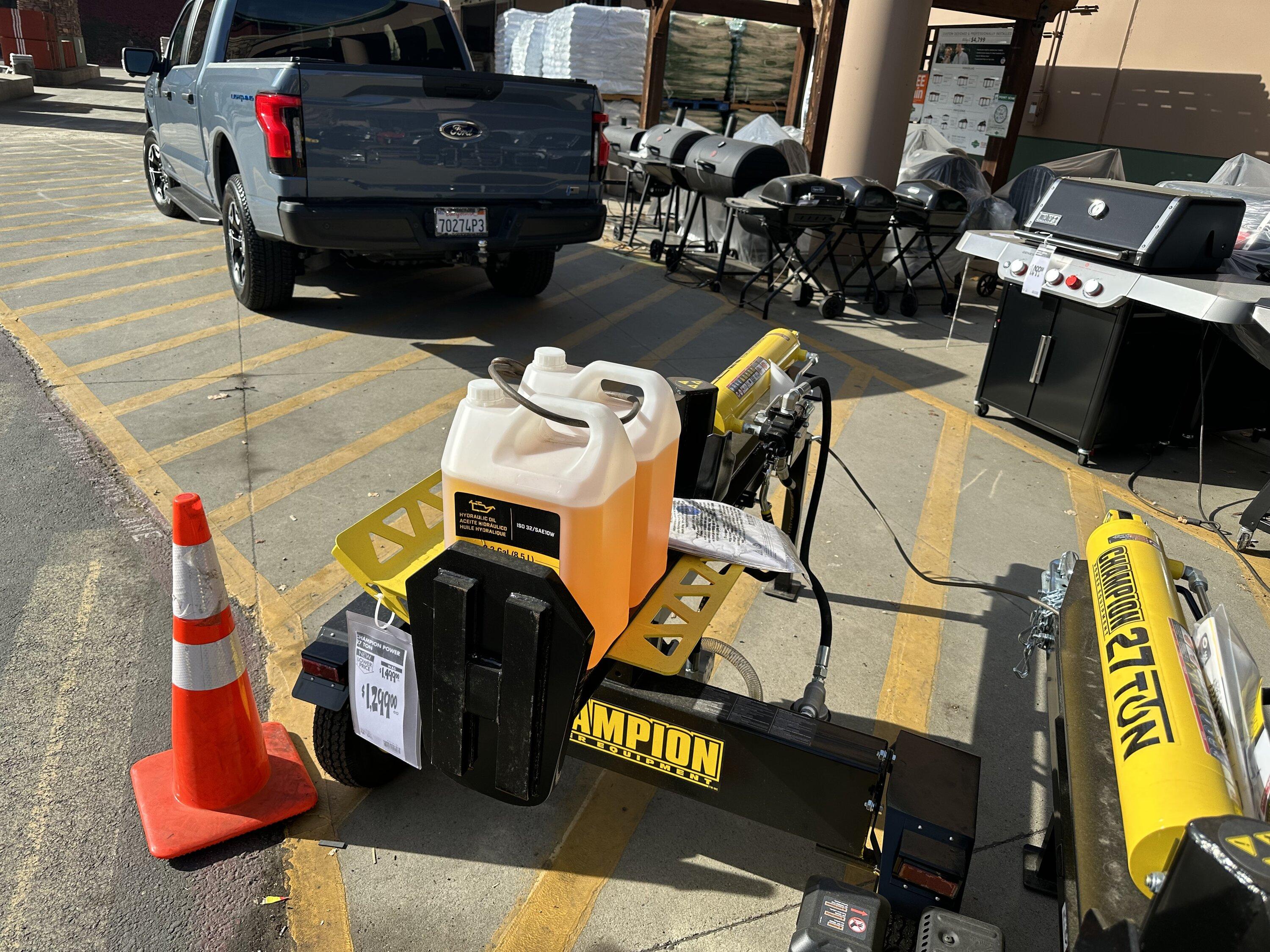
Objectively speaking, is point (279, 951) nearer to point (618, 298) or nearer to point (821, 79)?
point (618, 298)

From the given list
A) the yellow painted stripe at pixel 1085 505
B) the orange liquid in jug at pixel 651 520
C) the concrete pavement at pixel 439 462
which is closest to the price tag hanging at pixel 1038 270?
the concrete pavement at pixel 439 462

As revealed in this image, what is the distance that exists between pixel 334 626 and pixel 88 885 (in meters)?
0.88

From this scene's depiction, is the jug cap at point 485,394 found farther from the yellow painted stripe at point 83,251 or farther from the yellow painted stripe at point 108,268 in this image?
the yellow painted stripe at point 83,251

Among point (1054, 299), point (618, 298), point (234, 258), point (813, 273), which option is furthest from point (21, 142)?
point (1054, 299)

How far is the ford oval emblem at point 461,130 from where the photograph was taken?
561 centimetres

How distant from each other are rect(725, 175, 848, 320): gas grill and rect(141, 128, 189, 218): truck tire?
6.35 metres

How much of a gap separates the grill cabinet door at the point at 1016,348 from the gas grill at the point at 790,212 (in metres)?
2.49

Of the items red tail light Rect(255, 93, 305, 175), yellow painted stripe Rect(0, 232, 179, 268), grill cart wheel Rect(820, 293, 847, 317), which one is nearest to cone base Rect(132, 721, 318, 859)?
red tail light Rect(255, 93, 305, 175)

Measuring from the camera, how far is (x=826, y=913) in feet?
5.53

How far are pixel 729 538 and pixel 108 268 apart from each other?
765 centimetres

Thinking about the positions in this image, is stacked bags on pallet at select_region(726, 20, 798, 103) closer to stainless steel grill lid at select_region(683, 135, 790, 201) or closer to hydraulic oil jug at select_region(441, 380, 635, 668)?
stainless steel grill lid at select_region(683, 135, 790, 201)

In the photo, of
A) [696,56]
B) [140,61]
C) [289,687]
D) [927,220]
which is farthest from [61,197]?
[289,687]

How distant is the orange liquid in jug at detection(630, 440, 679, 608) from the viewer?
199cm

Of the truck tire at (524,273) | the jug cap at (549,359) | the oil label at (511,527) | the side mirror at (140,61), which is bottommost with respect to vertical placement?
the truck tire at (524,273)
